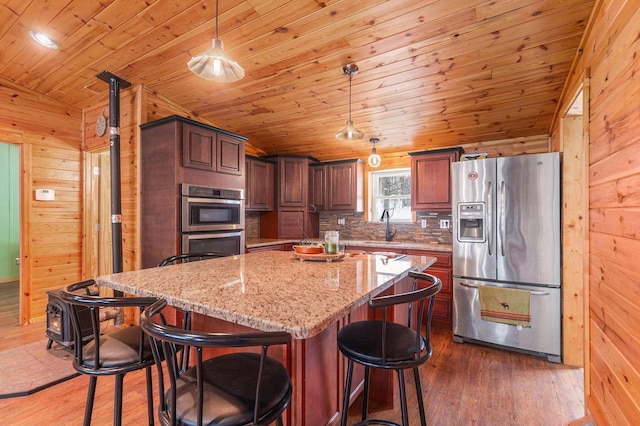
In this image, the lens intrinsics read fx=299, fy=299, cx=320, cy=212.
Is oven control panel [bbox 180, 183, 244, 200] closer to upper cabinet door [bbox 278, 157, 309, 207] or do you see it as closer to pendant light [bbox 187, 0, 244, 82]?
upper cabinet door [bbox 278, 157, 309, 207]

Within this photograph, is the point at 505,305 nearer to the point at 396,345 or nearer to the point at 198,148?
the point at 396,345

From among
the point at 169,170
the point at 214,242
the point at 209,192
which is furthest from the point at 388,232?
the point at 169,170

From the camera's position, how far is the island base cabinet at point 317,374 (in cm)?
133

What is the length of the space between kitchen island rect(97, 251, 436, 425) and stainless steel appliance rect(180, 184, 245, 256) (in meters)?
1.24

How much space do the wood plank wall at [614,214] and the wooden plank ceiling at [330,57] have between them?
61 cm

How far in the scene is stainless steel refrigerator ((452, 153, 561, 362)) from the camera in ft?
8.77

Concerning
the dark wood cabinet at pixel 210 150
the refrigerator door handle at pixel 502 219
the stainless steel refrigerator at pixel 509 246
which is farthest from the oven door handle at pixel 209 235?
the refrigerator door handle at pixel 502 219

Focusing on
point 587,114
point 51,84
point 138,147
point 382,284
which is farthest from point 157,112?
point 587,114

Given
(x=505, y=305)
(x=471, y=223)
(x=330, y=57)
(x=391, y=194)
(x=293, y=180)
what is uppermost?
(x=330, y=57)

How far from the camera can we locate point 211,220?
3.26 meters

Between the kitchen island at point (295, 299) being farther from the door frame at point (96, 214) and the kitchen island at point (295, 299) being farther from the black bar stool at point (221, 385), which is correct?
the door frame at point (96, 214)

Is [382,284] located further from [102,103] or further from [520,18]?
[102,103]

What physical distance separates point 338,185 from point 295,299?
3666mm

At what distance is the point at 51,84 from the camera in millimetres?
3279
